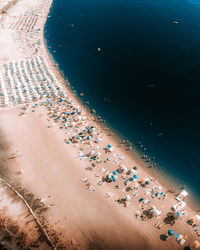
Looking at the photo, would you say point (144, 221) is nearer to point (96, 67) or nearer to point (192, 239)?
point (192, 239)

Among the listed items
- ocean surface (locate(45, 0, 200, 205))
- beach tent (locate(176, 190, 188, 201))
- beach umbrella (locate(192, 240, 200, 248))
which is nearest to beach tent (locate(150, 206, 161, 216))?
Result: beach tent (locate(176, 190, 188, 201))

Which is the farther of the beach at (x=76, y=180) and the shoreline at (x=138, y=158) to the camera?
the shoreline at (x=138, y=158)

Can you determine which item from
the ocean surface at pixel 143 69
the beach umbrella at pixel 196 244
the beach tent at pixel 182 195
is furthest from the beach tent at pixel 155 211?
the ocean surface at pixel 143 69

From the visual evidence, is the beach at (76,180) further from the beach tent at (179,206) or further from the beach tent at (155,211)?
the beach tent at (179,206)

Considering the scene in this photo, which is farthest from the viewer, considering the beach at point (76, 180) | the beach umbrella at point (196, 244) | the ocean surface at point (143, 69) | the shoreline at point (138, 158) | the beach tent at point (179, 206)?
the ocean surface at point (143, 69)

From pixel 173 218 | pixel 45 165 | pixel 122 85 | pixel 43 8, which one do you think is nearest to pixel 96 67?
pixel 122 85

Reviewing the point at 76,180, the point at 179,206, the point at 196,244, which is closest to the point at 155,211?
the point at 179,206
